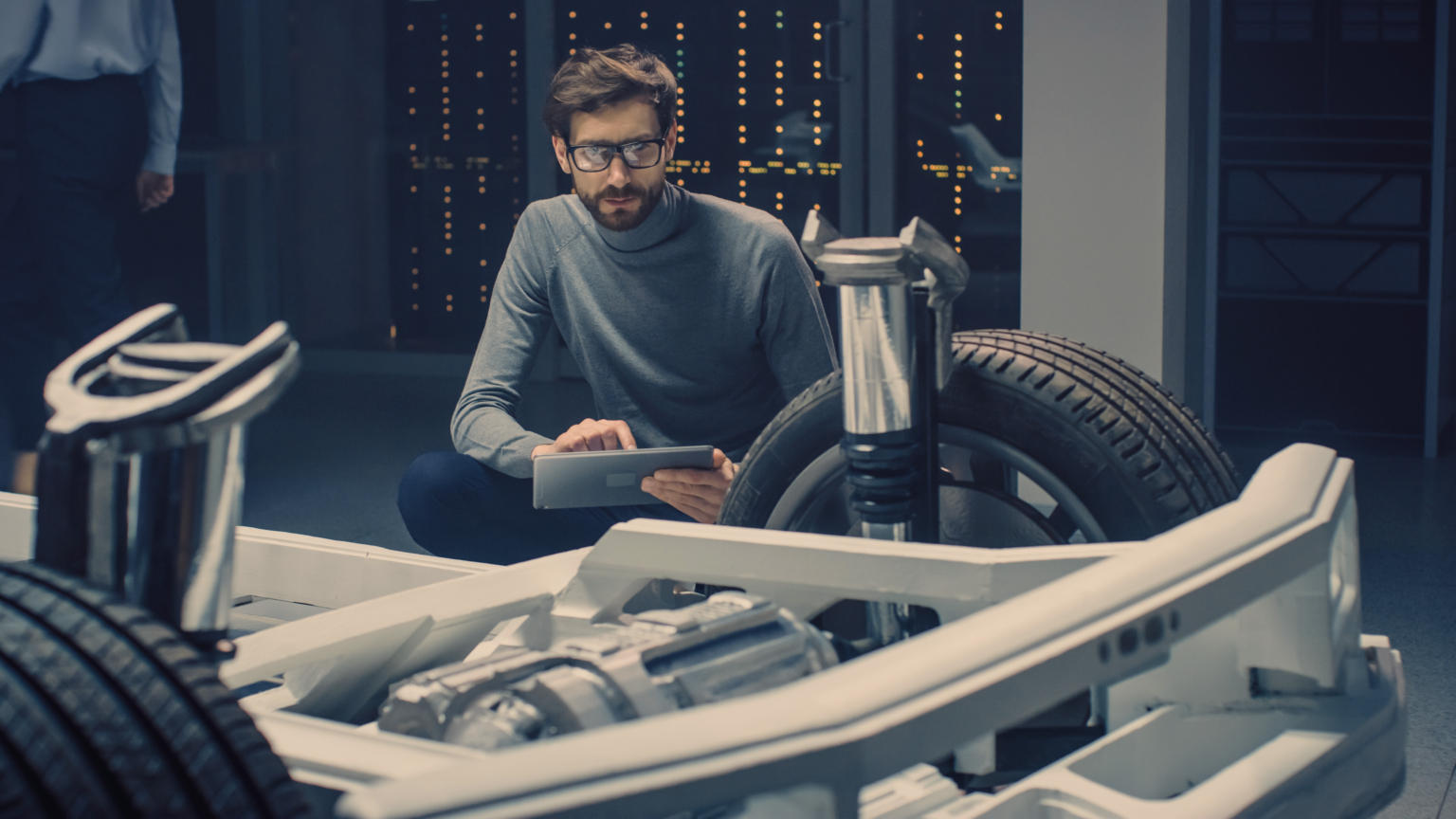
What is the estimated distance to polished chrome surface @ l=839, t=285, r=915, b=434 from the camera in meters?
1.44

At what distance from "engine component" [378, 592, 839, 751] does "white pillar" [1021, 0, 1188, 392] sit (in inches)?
114

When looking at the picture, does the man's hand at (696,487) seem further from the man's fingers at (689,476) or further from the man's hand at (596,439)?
the man's hand at (596,439)

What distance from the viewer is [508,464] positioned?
2486mm

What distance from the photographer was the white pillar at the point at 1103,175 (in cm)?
399

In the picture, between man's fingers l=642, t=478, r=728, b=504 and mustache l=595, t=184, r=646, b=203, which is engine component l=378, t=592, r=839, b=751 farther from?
mustache l=595, t=184, r=646, b=203

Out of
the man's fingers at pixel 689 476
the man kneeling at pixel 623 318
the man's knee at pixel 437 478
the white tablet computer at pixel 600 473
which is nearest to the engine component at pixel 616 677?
the white tablet computer at pixel 600 473

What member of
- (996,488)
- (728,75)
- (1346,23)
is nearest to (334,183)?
(728,75)

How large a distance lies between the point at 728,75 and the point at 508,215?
120 centimetres

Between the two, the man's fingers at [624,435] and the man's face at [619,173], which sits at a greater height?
the man's face at [619,173]

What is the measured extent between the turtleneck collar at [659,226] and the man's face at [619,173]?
0.01 m

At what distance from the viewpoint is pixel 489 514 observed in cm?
263

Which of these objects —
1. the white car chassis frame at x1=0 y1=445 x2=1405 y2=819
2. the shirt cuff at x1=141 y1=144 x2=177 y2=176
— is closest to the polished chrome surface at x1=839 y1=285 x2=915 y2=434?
the white car chassis frame at x1=0 y1=445 x2=1405 y2=819

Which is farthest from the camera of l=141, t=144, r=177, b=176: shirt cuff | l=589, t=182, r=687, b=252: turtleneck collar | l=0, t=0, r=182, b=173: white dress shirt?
l=141, t=144, r=177, b=176: shirt cuff

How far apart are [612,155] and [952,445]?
3.25 feet
